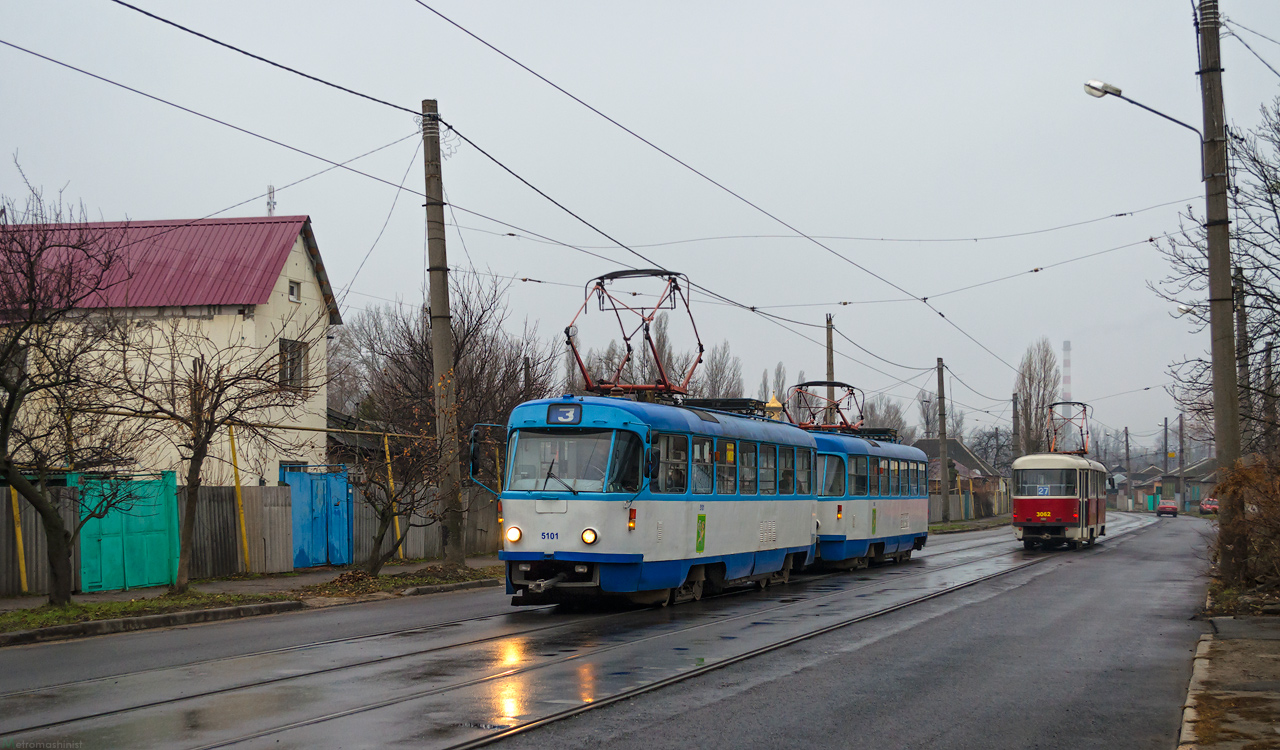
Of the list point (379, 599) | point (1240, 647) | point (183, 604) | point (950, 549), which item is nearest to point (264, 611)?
point (183, 604)

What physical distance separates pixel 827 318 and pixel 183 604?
3095 centimetres

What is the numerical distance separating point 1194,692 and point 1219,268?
9384mm

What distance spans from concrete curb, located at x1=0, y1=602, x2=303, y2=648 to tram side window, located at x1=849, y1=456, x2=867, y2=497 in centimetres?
1275

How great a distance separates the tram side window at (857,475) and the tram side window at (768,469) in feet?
17.1

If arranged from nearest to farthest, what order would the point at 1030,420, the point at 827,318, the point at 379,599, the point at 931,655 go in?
the point at 931,655
the point at 379,599
the point at 827,318
the point at 1030,420

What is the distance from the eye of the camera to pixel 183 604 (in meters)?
15.1

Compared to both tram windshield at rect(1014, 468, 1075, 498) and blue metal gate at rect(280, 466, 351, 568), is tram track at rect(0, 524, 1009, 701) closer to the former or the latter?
blue metal gate at rect(280, 466, 351, 568)

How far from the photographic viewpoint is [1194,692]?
900cm

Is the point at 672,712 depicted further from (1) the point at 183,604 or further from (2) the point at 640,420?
(1) the point at 183,604

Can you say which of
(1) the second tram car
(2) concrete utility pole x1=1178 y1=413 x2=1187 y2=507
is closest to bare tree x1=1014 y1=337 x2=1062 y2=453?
(2) concrete utility pole x1=1178 y1=413 x2=1187 y2=507

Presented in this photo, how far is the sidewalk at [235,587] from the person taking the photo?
611 inches

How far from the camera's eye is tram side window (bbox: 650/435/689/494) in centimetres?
1523

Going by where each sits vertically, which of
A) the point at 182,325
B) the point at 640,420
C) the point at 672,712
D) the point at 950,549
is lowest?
the point at 950,549

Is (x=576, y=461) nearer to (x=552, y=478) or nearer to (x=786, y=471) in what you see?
(x=552, y=478)
